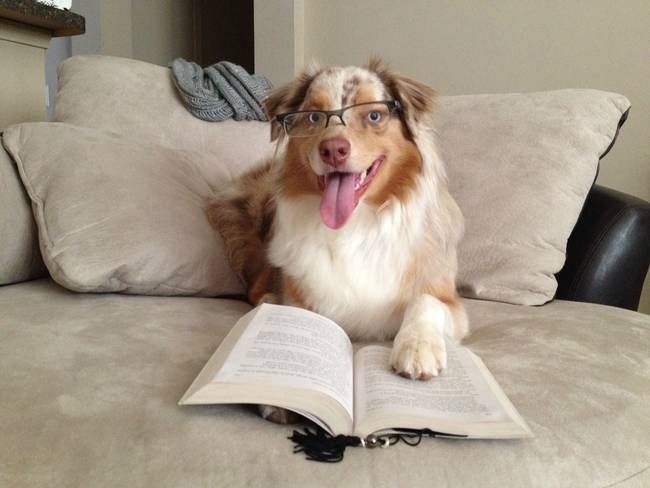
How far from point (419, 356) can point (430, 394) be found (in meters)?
0.12

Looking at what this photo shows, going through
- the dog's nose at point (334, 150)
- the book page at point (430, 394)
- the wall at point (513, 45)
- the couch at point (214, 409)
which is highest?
the wall at point (513, 45)

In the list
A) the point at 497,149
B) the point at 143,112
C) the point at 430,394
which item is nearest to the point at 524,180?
the point at 497,149

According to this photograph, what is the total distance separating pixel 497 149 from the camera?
2029mm

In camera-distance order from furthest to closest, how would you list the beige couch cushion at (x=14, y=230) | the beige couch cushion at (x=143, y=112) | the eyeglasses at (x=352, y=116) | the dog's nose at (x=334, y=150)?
the beige couch cushion at (x=143, y=112) < the beige couch cushion at (x=14, y=230) < the eyeglasses at (x=352, y=116) < the dog's nose at (x=334, y=150)

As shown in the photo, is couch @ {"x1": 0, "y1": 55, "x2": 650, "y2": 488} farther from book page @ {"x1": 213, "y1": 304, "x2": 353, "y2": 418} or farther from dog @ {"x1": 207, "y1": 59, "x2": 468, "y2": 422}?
dog @ {"x1": 207, "y1": 59, "x2": 468, "y2": 422}

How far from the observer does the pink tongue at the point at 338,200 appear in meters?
1.45

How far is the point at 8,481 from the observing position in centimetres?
79

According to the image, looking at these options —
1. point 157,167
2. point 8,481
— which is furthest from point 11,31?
point 8,481

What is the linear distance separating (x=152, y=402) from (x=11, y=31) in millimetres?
2360

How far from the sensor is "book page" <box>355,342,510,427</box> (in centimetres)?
90

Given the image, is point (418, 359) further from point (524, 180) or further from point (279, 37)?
point (279, 37)

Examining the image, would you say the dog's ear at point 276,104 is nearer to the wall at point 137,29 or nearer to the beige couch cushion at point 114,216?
the beige couch cushion at point 114,216

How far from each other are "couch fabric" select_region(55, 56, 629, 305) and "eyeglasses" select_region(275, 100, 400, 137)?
2.05ft

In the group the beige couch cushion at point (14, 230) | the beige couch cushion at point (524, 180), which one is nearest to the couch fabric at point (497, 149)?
the beige couch cushion at point (524, 180)
